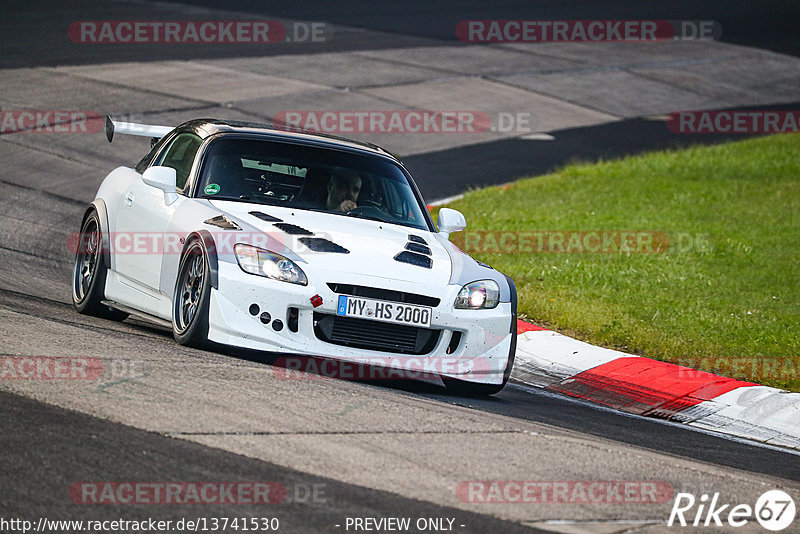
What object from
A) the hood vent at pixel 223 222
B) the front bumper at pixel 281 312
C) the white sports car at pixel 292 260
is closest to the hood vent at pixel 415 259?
the white sports car at pixel 292 260

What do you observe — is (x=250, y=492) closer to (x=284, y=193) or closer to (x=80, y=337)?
(x=80, y=337)

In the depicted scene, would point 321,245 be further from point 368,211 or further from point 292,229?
point 368,211

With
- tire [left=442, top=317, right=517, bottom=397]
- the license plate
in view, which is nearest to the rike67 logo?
the license plate

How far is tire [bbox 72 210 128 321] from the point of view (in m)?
8.68

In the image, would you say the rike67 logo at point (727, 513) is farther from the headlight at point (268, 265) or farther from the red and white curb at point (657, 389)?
the headlight at point (268, 265)

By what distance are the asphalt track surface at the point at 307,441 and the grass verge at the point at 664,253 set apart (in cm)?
187

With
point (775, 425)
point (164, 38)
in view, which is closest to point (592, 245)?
point (775, 425)

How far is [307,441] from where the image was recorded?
548cm

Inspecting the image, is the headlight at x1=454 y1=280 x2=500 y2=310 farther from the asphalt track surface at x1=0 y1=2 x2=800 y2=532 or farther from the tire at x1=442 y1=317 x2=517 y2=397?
the asphalt track surface at x1=0 y1=2 x2=800 y2=532

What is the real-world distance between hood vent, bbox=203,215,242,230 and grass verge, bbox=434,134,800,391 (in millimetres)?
3611

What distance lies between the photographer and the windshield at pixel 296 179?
26.9 ft

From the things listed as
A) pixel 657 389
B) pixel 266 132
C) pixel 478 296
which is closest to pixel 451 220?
pixel 478 296

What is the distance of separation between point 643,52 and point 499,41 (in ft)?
11.7

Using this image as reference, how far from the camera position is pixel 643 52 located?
95.5 ft
